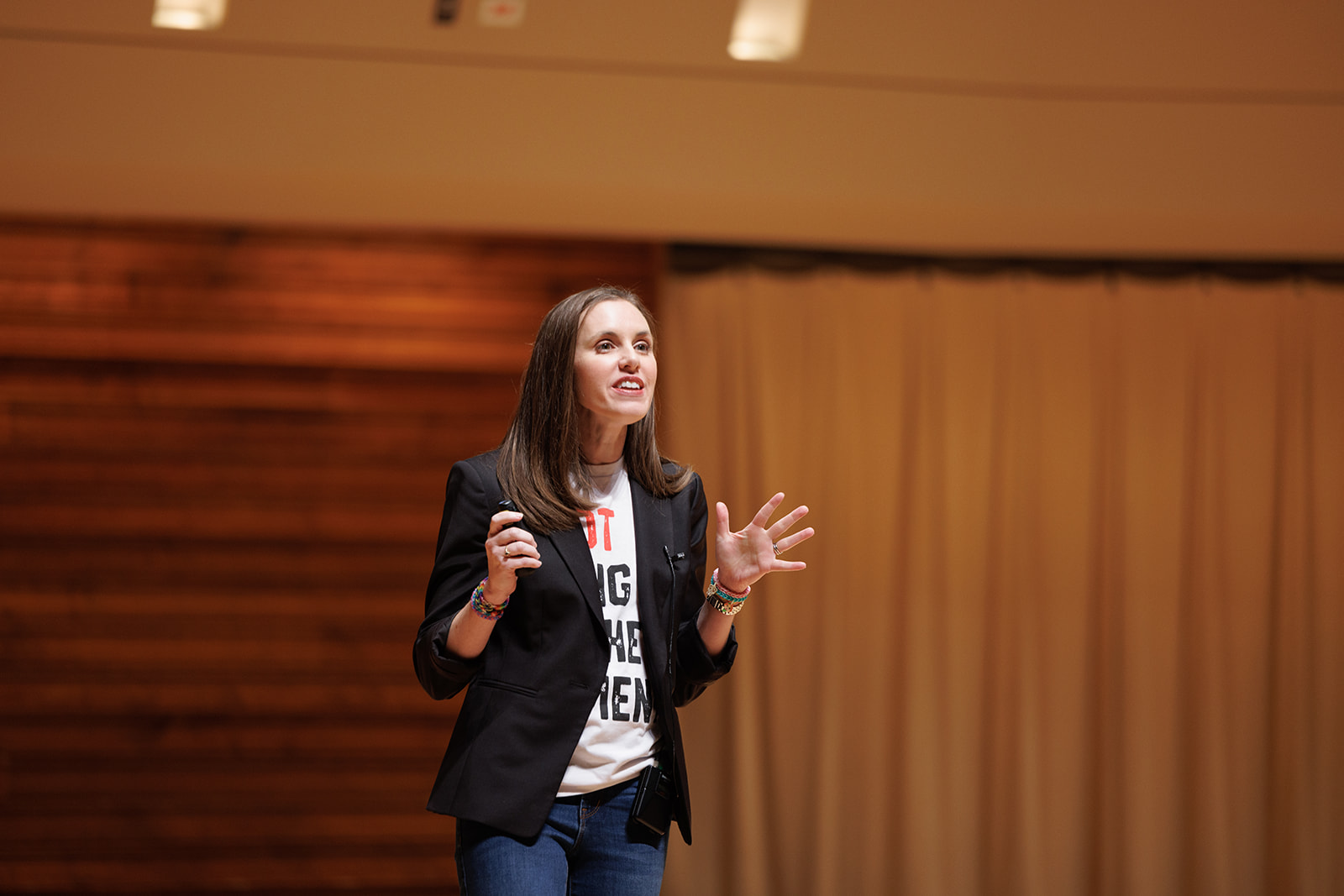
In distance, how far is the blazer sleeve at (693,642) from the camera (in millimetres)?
1702

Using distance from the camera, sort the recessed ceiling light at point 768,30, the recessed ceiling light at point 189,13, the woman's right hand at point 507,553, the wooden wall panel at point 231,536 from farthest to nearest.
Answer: the wooden wall panel at point 231,536, the recessed ceiling light at point 768,30, the recessed ceiling light at point 189,13, the woman's right hand at point 507,553

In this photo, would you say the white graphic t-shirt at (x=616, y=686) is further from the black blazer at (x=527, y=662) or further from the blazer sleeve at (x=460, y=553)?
the blazer sleeve at (x=460, y=553)

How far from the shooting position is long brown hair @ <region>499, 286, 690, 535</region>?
1.60 meters

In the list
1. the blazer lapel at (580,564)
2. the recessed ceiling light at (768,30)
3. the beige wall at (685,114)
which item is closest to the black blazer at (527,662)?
the blazer lapel at (580,564)

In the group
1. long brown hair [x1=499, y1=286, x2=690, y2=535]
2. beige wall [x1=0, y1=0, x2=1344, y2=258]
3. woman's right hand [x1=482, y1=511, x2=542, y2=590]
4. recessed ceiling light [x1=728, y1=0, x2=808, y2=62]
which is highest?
recessed ceiling light [x1=728, y1=0, x2=808, y2=62]

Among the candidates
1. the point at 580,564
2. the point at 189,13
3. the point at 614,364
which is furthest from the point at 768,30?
the point at 580,564

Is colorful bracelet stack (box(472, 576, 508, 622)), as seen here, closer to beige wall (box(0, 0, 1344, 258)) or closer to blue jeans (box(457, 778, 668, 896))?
blue jeans (box(457, 778, 668, 896))

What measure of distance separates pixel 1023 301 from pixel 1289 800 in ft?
5.81

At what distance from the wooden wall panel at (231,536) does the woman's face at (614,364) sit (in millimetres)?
2039

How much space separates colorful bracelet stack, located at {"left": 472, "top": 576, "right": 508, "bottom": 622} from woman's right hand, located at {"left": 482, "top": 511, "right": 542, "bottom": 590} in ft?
0.07

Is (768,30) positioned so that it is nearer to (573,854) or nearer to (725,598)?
(725,598)

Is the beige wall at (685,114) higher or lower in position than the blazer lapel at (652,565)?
higher

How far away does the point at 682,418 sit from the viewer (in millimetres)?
3619

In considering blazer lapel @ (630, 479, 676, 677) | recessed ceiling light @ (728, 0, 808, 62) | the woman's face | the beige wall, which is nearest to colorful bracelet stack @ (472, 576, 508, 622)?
blazer lapel @ (630, 479, 676, 677)
